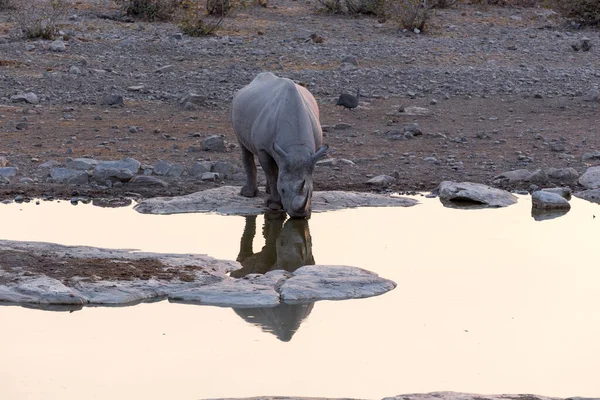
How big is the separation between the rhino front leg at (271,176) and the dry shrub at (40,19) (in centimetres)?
953

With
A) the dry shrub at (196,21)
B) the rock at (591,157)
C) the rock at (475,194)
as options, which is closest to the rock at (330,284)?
the rock at (475,194)

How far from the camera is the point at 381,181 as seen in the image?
38.9 feet

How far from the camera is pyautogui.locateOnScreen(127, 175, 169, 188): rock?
452 inches

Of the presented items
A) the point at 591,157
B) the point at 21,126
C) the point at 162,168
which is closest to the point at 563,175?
the point at 591,157

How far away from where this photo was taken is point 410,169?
1253 centimetres

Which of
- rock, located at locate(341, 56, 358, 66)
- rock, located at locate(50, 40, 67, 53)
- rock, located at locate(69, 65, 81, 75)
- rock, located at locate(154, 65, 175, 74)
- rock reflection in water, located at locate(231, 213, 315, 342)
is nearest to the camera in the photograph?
rock reflection in water, located at locate(231, 213, 315, 342)

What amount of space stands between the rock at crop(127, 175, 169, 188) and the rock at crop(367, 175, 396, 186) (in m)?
2.09

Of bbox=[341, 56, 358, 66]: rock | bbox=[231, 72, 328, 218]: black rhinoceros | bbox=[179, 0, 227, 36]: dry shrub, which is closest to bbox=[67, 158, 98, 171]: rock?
bbox=[231, 72, 328, 218]: black rhinoceros

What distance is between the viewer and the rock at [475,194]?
36.7 ft

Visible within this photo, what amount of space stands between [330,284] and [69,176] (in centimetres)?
440

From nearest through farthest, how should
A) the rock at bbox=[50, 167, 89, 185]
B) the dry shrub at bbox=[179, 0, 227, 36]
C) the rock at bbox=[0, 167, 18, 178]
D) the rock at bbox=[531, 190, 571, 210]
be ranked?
1. the rock at bbox=[531, 190, 571, 210]
2. the rock at bbox=[50, 167, 89, 185]
3. the rock at bbox=[0, 167, 18, 178]
4. the dry shrub at bbox=[179, 0, 227, 36]

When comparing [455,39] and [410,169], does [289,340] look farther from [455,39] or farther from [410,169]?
[455,39]

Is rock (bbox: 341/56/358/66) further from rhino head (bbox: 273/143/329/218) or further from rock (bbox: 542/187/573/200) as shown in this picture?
rhino head (bbox: 273/143/329/218)

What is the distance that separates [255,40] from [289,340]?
44.0ft
